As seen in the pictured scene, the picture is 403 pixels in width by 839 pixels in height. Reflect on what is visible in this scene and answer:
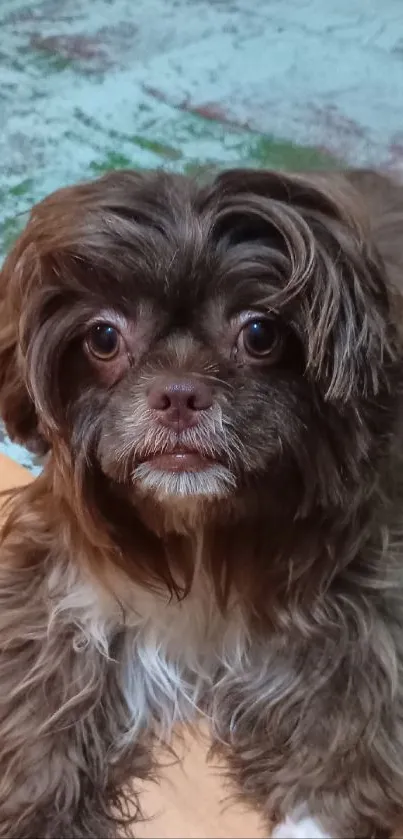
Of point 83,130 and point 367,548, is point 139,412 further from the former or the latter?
point 83,130

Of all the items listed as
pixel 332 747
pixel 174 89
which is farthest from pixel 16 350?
pixel 174 89

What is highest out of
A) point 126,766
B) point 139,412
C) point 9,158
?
point 139,412

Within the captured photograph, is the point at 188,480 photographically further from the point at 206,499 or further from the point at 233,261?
the point at 233,261

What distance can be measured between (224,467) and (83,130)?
3.99 feet

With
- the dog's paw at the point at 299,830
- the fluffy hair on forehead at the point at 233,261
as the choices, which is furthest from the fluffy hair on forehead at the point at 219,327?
the dog's paw at the point at 299,830

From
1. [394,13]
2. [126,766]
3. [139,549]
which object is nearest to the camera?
[139,549]

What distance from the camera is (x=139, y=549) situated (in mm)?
925

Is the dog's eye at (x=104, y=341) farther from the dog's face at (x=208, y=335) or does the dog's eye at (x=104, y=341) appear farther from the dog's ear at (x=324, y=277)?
the dog's ear at (x=324, y=277)

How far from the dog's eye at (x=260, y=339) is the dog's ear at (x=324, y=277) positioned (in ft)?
0.07

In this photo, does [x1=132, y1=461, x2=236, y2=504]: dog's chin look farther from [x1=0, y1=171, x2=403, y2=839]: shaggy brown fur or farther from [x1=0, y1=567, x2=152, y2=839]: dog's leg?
[x1=0, y1=567, x2=152, y2=839]: dog's leg

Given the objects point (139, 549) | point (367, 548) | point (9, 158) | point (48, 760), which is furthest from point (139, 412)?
point (9, 158)

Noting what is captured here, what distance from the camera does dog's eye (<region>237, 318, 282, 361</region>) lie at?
805 mm

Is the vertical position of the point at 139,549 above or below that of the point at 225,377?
below

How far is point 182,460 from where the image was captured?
80 centimetres
